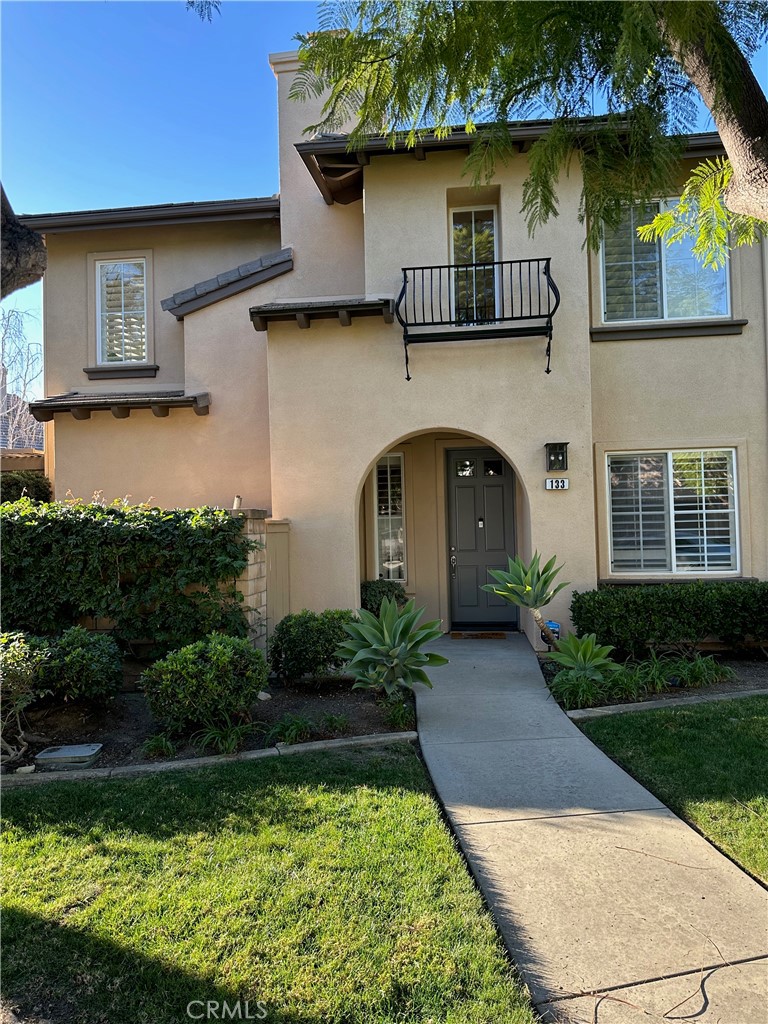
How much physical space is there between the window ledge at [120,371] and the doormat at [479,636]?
6.83 meters

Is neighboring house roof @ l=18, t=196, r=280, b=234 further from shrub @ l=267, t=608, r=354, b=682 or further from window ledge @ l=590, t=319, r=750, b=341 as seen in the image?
shrub @ l=267, t=608, r=354, b=682

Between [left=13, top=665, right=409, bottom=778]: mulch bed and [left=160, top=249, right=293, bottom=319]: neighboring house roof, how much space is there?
6.20m

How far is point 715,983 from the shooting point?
2.76 meters

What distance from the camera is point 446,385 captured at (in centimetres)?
888

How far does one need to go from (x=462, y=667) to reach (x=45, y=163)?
718cm

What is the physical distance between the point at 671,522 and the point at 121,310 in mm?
9810

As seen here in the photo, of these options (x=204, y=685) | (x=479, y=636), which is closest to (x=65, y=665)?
(x=204, y=685)

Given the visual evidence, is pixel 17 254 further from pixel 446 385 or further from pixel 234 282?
pixel 234 282

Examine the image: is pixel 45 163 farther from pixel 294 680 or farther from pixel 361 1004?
pixel 361 1004

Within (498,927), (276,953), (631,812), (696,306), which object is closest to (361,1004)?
(276,953)

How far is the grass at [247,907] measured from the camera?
8.66 feet

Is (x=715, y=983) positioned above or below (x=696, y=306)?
below

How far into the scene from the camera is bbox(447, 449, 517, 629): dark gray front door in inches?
431

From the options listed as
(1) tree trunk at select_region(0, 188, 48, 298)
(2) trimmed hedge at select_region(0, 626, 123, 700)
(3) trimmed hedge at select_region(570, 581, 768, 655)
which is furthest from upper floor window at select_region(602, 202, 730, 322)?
(1) tree trunk at select_region(0, 188, 48, 298)
